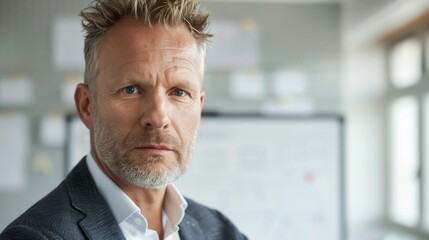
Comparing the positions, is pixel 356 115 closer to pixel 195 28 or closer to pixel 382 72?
pixel 382 72

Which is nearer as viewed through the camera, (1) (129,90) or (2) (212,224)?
(1) (129,90)

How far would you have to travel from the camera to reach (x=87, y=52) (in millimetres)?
1087

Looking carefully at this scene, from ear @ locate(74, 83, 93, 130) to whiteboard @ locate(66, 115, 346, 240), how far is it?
1643 millimetres

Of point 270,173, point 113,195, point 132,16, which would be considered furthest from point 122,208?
point 270,173

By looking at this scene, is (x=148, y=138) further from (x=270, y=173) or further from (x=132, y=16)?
(x=270, y=173)

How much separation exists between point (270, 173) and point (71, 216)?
2.02 meters

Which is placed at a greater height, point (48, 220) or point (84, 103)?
point (84, 103)

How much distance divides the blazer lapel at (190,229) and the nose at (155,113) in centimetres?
25

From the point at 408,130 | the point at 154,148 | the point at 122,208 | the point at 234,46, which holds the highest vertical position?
the point at 234,46

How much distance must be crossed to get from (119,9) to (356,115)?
3.30 meters

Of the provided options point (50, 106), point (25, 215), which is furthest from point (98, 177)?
point (50, 106)

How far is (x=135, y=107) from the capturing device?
1.00 meters

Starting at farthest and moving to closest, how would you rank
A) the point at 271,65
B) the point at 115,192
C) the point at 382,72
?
the point at 382,72, the point at 271,65, the point at 115,192

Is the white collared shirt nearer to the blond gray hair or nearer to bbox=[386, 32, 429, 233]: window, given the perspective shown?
the blond gray hair
